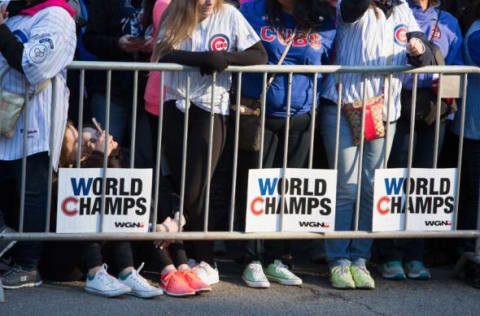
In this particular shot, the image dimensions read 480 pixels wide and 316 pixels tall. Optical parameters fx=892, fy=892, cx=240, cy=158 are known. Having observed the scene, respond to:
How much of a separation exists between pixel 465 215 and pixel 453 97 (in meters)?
1.12

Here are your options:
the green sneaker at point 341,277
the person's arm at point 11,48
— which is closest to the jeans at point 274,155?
the green sneaker at point 341,277

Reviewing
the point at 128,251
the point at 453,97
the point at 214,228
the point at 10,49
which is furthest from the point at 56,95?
the point at 453,97

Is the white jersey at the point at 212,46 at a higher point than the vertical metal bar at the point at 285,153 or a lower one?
higher

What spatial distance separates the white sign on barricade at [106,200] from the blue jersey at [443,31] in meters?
2.30

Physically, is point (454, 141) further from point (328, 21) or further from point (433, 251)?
point (328, 21)

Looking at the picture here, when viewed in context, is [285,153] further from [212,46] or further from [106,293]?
[106,293]

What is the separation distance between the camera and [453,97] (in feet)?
19.6

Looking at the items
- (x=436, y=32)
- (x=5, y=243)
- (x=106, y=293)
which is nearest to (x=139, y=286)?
(x=106, y=293)

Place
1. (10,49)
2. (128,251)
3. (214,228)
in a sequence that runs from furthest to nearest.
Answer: (214,228) < (128,251) < (10,49)

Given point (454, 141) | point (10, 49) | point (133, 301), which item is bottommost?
point (133, 301)

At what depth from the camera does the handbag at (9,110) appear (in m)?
5.47

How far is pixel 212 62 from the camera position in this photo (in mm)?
5523

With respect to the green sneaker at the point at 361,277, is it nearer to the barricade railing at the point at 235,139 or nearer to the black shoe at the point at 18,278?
the barricade railing at the point at 235,139

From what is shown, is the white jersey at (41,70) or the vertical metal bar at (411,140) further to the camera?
the vertical metal bar at (411,140)
